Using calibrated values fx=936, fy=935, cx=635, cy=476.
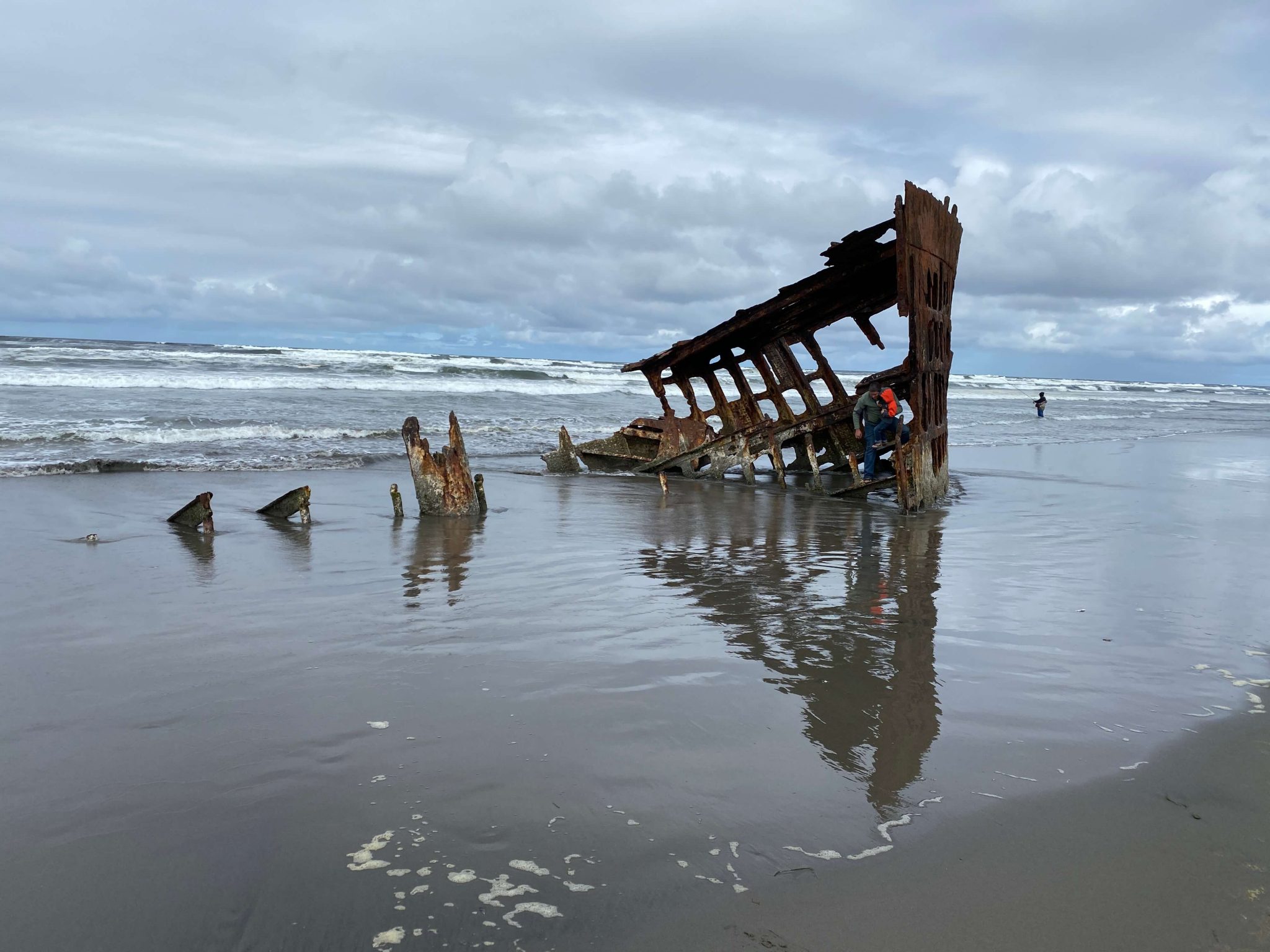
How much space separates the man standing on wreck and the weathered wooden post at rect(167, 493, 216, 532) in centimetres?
716

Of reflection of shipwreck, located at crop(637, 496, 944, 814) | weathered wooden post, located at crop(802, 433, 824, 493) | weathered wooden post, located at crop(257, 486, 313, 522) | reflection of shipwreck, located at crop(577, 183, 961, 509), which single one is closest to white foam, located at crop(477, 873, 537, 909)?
reflection of shipwreck, located at crop(637, 496, 944, 814)

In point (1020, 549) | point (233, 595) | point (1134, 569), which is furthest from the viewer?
point (1020, 549)

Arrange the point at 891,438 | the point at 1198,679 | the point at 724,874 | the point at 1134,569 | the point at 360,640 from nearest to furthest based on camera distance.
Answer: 1. the point at 724,874
2. the point at 1198,679
3. the point at 360,640
4. the point at 1134,569
5. the point at 891,438

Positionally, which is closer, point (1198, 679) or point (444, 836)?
point (444, 836)

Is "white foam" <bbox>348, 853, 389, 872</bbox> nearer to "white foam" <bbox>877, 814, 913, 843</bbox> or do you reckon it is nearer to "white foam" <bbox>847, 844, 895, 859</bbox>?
"white foam" <bbox>847, 844, 895, 859</bbox>

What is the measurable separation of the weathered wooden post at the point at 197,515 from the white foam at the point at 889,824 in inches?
256

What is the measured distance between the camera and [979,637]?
468 cm

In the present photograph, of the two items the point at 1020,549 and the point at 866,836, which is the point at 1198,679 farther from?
the point at 1020,549

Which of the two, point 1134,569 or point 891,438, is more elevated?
point 891,438

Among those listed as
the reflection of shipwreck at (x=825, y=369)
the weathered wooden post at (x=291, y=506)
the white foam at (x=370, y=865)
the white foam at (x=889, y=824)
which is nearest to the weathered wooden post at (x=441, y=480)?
the weathered wooden post at (x=291, y=506)

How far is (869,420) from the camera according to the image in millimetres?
11336

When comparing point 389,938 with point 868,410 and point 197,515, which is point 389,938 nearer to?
point 197,515

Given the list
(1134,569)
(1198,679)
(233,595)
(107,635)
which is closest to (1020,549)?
(1134,569)

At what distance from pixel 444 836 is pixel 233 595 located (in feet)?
11.4
